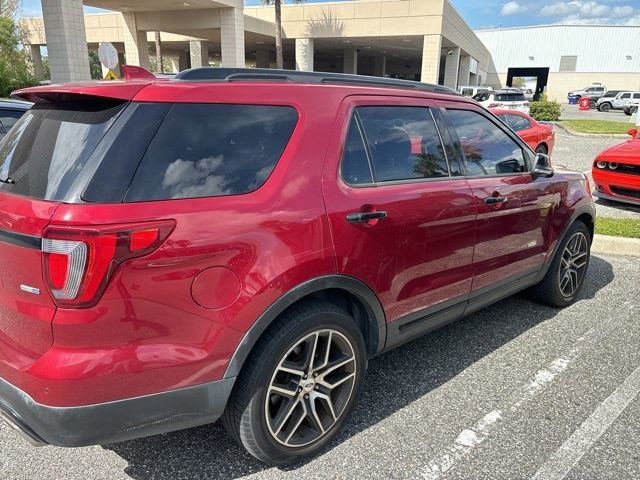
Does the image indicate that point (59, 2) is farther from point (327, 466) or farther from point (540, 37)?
point (540, 37)

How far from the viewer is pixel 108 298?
1866 millimetres

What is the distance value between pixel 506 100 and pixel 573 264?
23.7m

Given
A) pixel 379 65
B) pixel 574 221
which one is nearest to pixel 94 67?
pixel 379 65

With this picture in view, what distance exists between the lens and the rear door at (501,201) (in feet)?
11.1

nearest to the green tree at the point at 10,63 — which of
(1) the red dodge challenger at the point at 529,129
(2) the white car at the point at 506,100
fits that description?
(1) the red dodge challenger at the point at 529,129

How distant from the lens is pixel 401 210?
278 centimetres

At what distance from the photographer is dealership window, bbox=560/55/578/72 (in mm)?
72438

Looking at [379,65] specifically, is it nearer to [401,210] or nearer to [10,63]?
[10,63]

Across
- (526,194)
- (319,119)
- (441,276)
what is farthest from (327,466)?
(526,194)

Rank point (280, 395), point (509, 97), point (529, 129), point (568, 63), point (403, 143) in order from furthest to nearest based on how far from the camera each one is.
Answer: point (568, 63) < point (509, 97) < point (529, 129) < point (403, 143) < point (280, 395)

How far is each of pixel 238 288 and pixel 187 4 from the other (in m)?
24.4

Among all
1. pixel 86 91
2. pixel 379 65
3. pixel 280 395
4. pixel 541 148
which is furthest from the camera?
pixel 379 65

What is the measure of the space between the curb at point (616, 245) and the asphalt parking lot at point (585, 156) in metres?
1.91

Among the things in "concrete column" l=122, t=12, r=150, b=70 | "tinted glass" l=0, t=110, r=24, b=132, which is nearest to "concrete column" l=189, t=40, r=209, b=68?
"concrete column" l=122, t=12, r=150, b=70
